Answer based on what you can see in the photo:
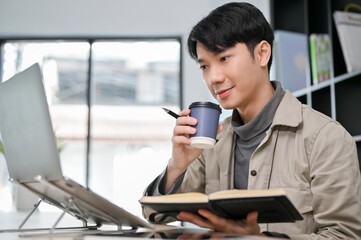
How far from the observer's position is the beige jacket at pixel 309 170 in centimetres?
116

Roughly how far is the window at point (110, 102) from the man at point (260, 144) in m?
3.06

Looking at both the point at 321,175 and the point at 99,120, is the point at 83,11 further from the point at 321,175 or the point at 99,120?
the point at 321,175

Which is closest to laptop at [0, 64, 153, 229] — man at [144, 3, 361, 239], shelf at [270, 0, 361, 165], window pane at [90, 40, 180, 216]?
man at [144, 3, 361, 239]

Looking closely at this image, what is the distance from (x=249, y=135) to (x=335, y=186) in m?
0.39

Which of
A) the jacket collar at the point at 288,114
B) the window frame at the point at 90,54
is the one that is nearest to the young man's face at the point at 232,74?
the jacket collar at the point at 288,114

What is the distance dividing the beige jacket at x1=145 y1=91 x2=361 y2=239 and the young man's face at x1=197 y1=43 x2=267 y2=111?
129mm

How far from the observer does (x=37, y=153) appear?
95 centimetres

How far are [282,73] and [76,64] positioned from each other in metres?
2.64

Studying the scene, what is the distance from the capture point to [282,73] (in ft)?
9.46

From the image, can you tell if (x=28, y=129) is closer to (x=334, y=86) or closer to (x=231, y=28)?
(x=231, y=28)

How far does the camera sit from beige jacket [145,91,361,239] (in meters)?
1.16

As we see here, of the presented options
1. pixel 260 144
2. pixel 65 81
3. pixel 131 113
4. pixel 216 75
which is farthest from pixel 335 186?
pixel 65 81

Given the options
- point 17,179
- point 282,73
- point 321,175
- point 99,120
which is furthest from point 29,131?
point 99,120

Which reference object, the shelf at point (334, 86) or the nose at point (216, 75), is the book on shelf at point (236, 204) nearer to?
the nose at point (216, 75)
